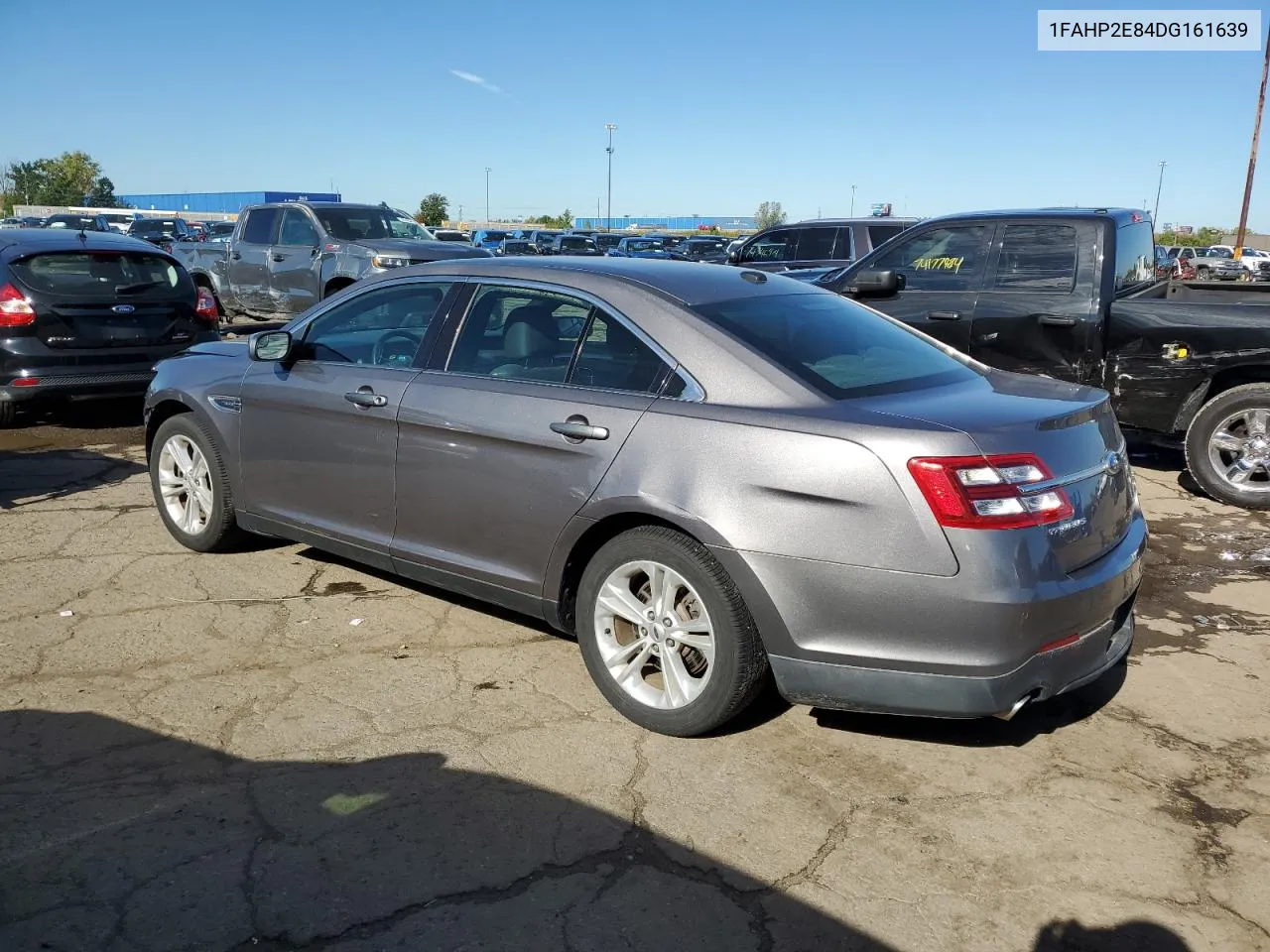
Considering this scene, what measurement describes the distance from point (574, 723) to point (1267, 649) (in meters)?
3.05

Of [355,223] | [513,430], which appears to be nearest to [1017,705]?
[513,430]

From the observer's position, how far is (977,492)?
3182mm

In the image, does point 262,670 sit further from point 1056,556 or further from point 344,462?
point 1056,556

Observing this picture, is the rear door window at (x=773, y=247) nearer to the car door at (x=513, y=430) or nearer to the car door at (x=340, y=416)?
the car door at (x=340, y=416)

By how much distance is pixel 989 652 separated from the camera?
319 centimetres

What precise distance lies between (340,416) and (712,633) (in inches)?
82.0

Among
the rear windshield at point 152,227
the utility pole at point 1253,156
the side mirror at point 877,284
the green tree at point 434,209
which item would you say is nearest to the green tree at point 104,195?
the green tree at point 434,209

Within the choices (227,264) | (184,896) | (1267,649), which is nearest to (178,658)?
(184,896)

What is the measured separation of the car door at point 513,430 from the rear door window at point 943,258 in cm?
471

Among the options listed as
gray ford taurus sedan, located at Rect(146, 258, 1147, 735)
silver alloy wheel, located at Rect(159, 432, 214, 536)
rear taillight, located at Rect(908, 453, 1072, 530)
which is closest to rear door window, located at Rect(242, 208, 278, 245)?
silver alloy wheel, located at Rect(159, 432, 214, 536)

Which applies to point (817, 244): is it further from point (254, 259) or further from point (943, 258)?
point (254, 259)

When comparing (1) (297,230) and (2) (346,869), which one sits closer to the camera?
(2) (346,869)

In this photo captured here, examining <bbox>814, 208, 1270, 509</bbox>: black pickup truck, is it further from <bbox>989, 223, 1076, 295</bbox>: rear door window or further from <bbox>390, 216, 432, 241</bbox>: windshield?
<bbox>390, 216, 432, 241</bbox>: windshield

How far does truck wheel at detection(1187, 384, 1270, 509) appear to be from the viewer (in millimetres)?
6906
